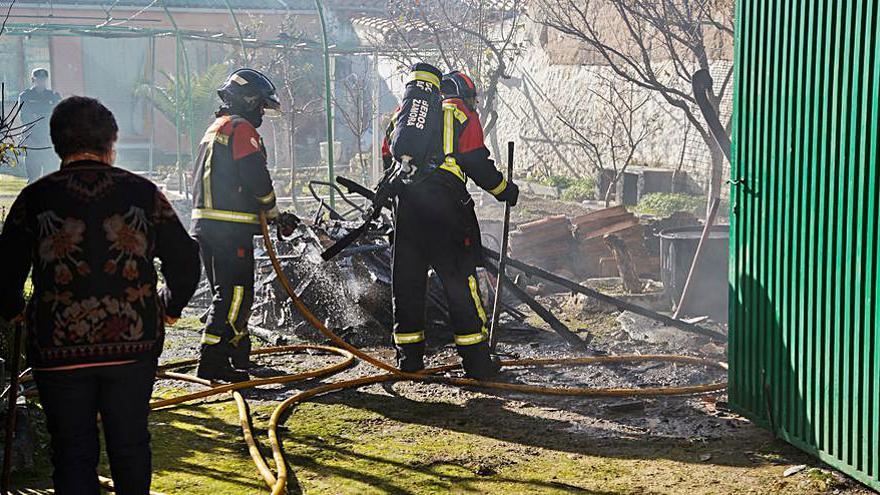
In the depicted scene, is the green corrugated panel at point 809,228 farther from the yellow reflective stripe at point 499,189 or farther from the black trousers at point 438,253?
the black trousers at point 438,253

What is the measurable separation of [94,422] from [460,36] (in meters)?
13.3

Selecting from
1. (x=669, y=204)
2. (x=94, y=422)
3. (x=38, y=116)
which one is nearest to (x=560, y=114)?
(x=669, y=204)

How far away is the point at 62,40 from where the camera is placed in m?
29.5

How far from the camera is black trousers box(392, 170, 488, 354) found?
7.05 metres

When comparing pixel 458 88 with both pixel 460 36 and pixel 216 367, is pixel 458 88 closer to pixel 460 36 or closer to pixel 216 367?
pixel 216 367

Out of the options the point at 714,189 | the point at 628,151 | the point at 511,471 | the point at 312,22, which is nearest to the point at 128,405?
the point at 511,471

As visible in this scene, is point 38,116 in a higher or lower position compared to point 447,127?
higher

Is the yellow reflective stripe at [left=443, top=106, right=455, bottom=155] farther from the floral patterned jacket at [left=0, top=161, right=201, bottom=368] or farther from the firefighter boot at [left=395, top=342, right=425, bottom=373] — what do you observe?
the floral patterned jacket at [left=0, top=161, right=201, bottom=368]

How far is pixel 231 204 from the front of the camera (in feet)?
23.4

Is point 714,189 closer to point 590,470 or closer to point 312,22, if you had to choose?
point 590,470

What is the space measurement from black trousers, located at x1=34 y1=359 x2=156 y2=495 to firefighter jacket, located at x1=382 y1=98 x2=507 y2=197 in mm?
3514

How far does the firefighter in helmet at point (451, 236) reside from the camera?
7.04 metres

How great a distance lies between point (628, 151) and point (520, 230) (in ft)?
15.6

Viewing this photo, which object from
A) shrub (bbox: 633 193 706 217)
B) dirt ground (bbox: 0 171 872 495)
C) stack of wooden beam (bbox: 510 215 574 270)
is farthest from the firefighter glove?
shrub (bbox: 633 193 706 217)
